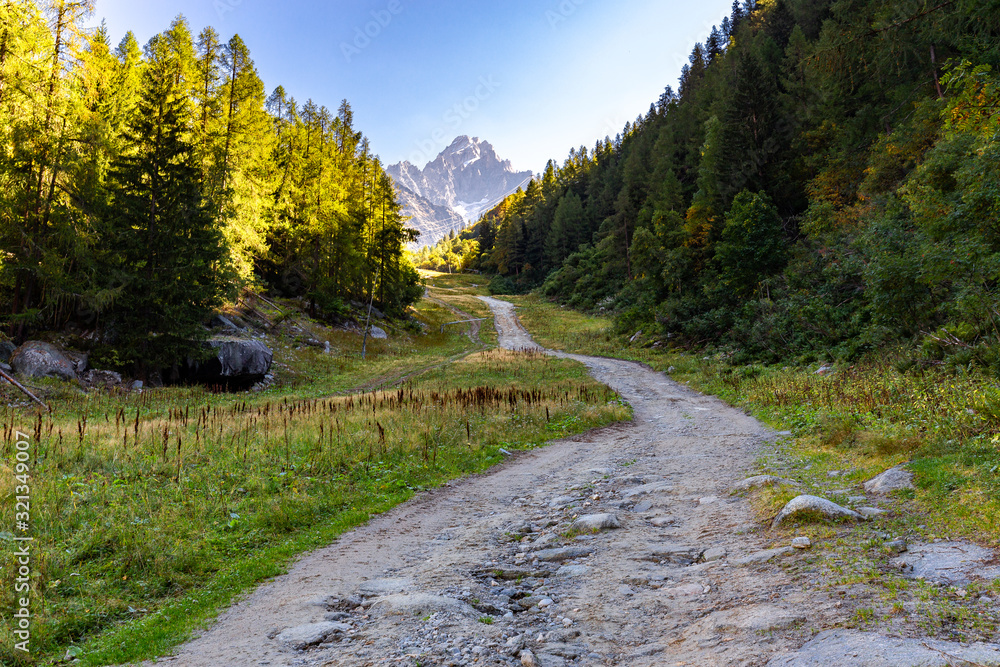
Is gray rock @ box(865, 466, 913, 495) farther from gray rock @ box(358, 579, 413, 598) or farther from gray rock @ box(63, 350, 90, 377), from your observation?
gray rock @ box(63, 350, 90, 377)

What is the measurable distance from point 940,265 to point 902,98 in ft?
73.7

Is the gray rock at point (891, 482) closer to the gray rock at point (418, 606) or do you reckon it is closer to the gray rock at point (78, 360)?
the gray rock at point (418, 606)

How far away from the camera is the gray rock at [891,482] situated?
601 centimetres

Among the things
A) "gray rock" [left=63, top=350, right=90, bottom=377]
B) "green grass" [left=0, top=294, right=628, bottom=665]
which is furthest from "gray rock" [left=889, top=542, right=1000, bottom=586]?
"gray rock" [left=63, top=350, right=90, bottom=377]

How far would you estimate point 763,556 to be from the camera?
4.83m

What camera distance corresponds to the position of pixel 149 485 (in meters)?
8.22

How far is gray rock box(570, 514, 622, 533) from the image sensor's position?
6.69 meters

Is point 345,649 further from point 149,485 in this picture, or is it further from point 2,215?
point 2,215

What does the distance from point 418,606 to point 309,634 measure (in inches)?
38.6

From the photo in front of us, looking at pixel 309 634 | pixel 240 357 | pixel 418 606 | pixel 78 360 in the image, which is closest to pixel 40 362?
pixel 78 360

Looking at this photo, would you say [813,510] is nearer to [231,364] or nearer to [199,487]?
[199,487]

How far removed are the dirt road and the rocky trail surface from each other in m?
0.02

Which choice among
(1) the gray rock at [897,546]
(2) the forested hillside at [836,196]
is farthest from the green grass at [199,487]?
(2) the forested hillside at [836,196]

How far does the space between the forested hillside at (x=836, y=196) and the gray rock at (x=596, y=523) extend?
29.9 ft
